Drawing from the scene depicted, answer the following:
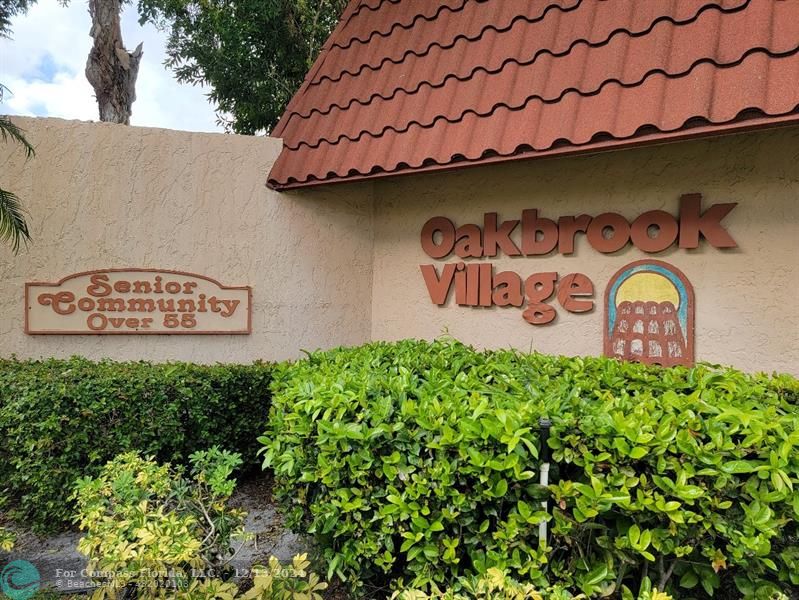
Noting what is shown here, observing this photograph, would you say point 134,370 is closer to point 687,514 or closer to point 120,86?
point 687,514

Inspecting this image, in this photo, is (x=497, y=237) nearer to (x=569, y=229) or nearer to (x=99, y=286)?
(x=569, y=229)

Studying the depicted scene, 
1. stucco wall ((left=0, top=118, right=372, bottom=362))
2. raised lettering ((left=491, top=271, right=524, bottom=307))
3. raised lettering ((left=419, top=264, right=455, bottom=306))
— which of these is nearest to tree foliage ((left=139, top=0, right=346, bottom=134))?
stucco wall ((left=0, top=118, right=372, bottom=362))

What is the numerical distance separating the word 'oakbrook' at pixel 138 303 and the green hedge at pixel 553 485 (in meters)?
3.18

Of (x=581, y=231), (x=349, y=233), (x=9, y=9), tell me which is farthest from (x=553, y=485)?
(x=9, y=9)

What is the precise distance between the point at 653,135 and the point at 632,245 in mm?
1164

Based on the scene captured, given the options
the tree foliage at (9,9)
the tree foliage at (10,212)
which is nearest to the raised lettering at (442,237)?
the tree foliage at (10,212)

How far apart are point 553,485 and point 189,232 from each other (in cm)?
473

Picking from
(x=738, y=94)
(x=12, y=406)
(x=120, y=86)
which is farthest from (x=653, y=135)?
(x=120, y=86)

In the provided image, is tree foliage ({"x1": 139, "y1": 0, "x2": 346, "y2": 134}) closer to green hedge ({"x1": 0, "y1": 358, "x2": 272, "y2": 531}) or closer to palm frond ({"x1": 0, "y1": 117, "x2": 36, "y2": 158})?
palm frond ({"x1": 0, "y1": 117, "x2": 36, "y2": 158})

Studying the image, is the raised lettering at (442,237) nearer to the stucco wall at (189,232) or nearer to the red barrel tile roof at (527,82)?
the stucco wall at (189,232)

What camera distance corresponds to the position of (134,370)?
423cm

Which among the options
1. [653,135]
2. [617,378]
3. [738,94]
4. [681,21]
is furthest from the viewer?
[681,21]

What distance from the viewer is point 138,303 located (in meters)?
5.26

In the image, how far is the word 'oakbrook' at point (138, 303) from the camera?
507cm
